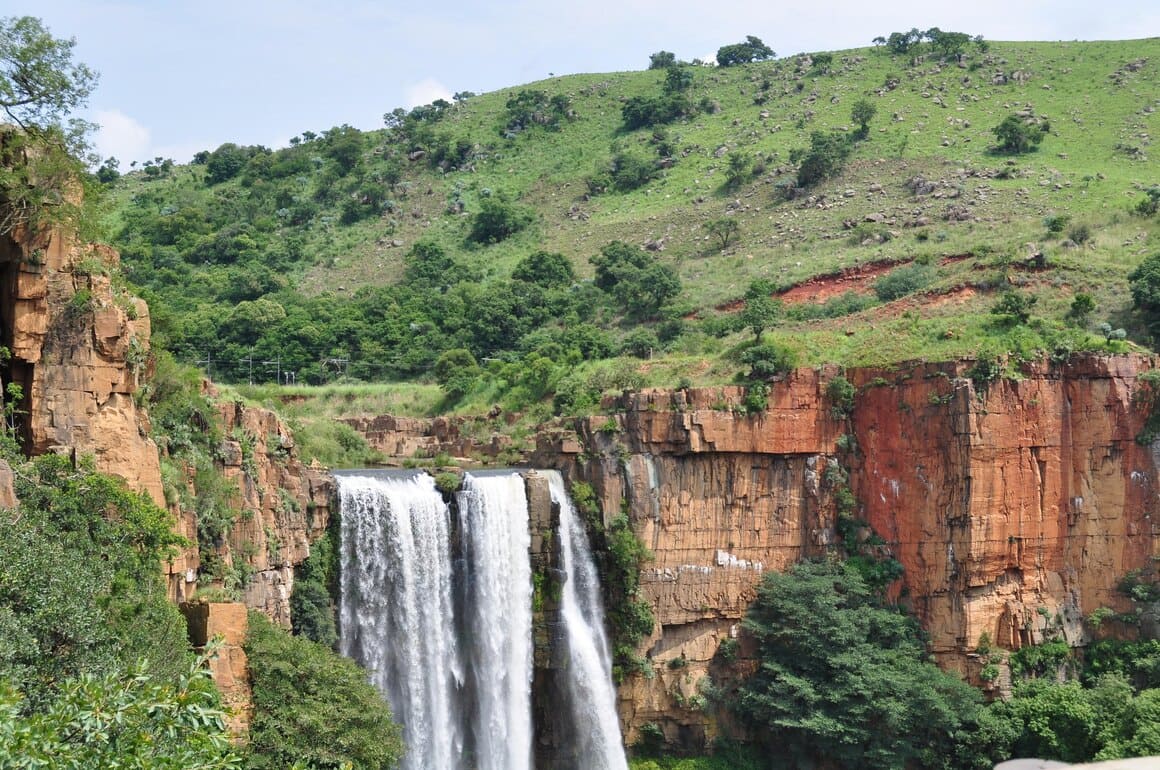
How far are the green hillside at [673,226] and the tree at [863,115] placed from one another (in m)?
0.66

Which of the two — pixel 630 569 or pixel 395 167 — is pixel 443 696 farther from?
pixel 395 167

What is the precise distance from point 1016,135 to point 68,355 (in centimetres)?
5685

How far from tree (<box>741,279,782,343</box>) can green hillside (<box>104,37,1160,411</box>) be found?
0.27m

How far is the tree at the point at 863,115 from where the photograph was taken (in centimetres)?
7481

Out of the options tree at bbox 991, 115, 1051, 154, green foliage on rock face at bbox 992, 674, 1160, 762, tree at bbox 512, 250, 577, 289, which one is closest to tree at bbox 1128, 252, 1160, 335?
green foliage on rock face at bbox 992, 674, 1160, 762

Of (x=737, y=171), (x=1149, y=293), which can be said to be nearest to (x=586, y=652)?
(x=1149, y=293)

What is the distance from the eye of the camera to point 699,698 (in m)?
40.8

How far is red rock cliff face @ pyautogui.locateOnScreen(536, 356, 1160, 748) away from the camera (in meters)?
41.0

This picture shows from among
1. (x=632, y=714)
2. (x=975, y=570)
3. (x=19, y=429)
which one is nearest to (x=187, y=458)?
(x=19, y=429)

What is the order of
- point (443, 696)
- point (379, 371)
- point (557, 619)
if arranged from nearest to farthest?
point (443, 696)
point (557, 619)
point (379, 371)

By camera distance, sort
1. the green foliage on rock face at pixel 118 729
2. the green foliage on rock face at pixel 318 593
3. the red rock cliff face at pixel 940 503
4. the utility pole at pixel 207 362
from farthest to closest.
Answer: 1. the utility pole at pixel 207 362
2. the red rock cliff face at pixel 940 503
3. the green foliage on rock face at pixel 318 593
4. the green foliage on rock face at pixel 118 729

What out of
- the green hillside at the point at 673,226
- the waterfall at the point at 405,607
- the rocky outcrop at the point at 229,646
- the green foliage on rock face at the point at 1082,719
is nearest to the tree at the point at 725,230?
the green hillside at the point at 673,226

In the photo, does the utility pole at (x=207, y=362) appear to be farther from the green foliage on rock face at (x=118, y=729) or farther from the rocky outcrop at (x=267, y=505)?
the green foliage on rock face at (x=118, y=729)

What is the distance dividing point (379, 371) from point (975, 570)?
96.8 feet
